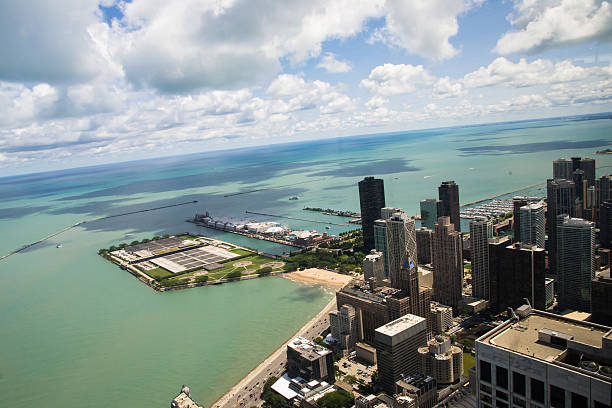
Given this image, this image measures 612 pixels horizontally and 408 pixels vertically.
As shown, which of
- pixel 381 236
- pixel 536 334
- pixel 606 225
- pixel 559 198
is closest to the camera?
pixel 536 334

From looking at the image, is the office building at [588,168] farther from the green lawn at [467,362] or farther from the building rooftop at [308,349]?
the building rooftop at [308,349]

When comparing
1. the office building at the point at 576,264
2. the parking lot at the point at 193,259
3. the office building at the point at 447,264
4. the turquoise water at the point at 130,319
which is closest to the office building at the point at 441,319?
the office building at the point at 447,264

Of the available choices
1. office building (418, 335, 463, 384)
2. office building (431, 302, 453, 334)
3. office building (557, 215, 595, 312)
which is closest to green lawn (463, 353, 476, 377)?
office building (418, 335, 463, 384)

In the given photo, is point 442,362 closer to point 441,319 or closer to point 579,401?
point 441,319

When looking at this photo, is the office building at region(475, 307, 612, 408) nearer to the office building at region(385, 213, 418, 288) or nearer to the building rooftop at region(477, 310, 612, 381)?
the building rooftop at region(477, 310, 612, 381)

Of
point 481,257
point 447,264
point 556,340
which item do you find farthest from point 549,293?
point 556,340

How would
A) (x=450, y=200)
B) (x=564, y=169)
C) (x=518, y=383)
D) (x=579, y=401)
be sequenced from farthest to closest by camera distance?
(x=564, y=169)
(x=450, y=200)
(x=518, y=383)
(x=579, y=401)

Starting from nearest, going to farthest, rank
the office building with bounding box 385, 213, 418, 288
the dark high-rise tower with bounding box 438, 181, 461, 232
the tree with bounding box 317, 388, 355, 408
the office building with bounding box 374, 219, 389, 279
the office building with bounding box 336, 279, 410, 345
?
the tree with bounding box 317, 388, 355, 408 → the office building with bounding box 336, 279, 410, 345 → the office building with bounding box 385, 213, 418, 288 → the office building with bounding box 374, 219, 389, 279 → the dark high-rise tower with bounding box 438, 181, 461, 232

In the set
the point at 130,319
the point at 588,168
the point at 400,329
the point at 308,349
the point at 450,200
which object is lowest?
the point at 130,319
